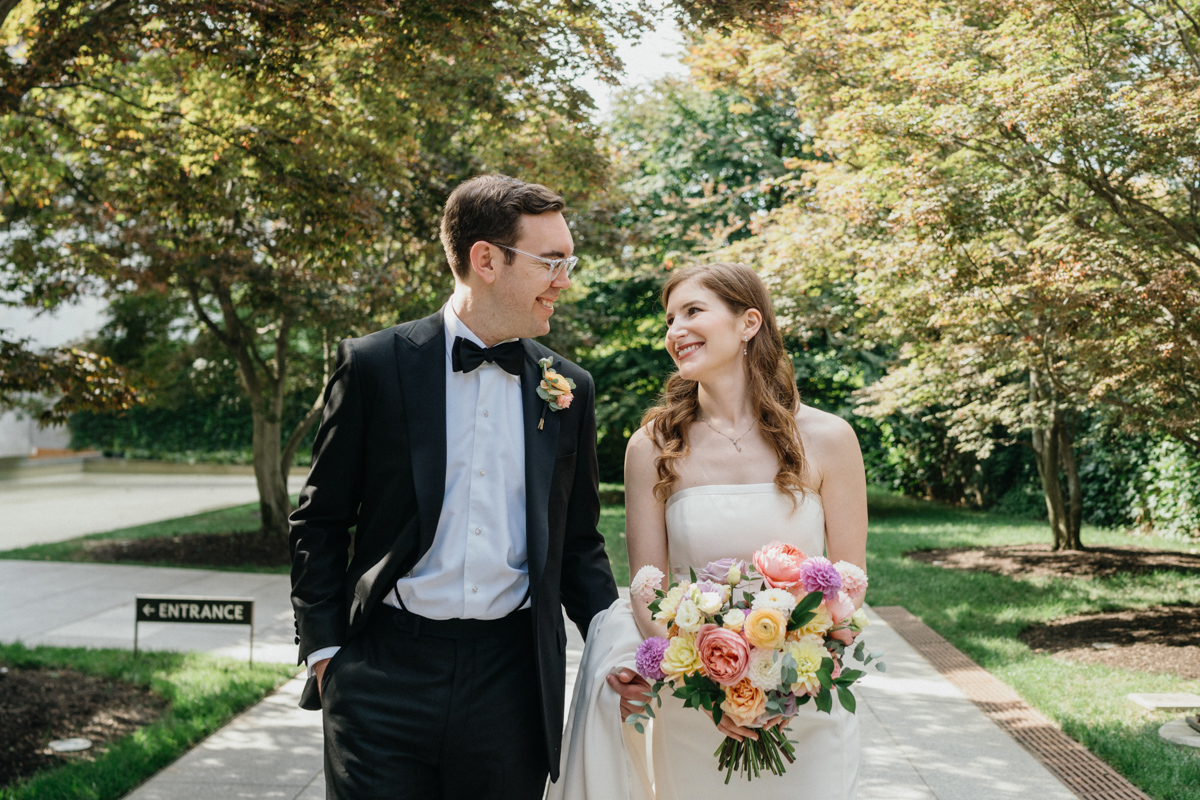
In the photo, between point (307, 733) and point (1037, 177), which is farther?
point (1037, 177)

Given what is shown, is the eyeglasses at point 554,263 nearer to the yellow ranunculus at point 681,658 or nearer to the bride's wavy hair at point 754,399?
the bride's wavy hair at point 754,399

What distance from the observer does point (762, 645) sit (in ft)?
8.10

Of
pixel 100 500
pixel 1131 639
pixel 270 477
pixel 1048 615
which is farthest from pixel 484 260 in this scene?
pixel 100 500

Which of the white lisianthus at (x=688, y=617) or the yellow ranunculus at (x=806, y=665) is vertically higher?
the white lisianthus at (x=688, y=617)

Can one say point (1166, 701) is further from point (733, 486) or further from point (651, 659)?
point (651, 659)

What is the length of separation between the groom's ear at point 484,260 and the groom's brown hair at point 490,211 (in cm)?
2

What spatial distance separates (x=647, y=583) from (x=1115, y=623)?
7445 mm

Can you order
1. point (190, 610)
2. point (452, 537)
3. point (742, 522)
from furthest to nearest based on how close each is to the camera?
point (190, 610) < point (742, 522) < point (452, 537)

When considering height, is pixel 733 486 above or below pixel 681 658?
above

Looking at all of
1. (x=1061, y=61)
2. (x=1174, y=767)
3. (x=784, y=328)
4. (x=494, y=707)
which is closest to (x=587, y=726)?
(x=494, y=707)

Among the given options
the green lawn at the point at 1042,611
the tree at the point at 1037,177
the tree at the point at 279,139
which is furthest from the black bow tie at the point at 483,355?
the green lawn at the point at 1042,611

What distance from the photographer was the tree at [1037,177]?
616cm

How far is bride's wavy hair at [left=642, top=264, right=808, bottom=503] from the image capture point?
3109 mm

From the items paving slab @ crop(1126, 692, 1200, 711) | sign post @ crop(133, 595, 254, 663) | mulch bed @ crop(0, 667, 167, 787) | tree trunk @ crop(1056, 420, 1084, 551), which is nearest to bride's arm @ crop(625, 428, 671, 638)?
mulch bed @ crop(0, 667, 167, 787)
